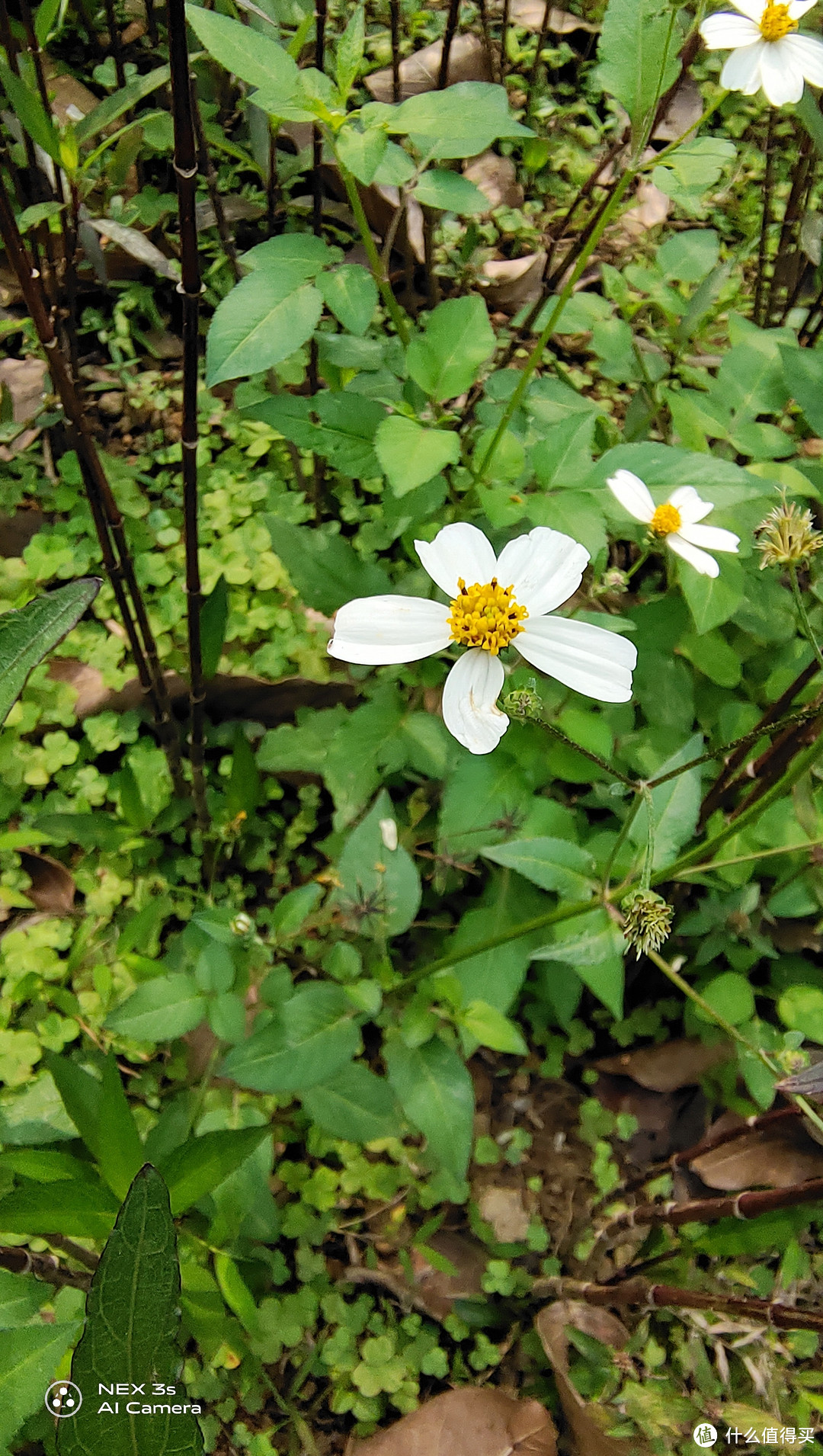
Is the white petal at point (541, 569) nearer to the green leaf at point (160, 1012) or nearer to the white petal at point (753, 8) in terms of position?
the green leaf at point (160, 1012)

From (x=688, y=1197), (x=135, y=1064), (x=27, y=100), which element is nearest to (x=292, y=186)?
(x=27, y=100)

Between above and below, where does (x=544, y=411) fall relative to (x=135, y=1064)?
above

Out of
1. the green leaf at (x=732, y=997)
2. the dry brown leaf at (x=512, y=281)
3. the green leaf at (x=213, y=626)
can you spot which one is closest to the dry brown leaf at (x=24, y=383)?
the green leaf at (x=213, y=626)

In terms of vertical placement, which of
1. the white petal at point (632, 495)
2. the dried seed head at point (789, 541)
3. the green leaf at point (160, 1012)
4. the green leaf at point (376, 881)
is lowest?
the green leaf at point (160, 1012)

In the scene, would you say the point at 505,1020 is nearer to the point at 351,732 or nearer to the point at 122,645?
the point at 351,732

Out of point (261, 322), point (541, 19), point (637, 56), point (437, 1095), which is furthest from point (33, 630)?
point (541, 19)

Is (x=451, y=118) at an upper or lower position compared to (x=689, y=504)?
upper

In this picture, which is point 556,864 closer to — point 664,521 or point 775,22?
point 664,521

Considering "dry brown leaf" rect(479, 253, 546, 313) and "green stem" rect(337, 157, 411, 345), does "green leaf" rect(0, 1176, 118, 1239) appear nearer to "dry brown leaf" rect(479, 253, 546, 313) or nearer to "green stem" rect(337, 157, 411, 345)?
"green stem" rect(337, 157, 411, 345)
